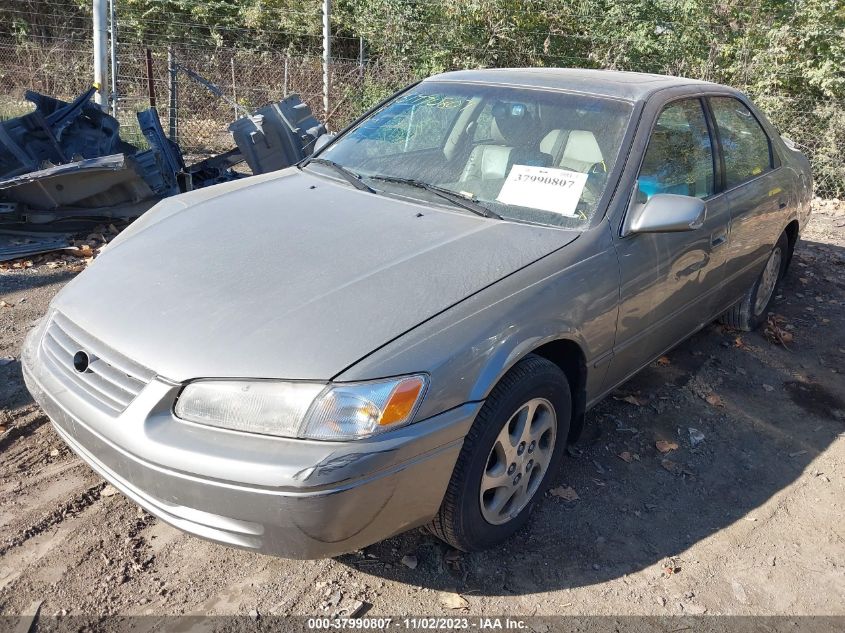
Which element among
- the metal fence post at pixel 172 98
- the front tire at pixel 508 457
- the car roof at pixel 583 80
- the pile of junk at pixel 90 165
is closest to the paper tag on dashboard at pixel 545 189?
the car roof at pixel 583 80

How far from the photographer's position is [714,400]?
4277 millimetres

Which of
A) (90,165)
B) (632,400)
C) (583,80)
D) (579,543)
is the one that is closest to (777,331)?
(632,400)

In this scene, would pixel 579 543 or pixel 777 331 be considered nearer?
pixel 579 543

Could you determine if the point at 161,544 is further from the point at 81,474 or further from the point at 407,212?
the point at 407,212

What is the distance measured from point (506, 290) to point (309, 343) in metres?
0.78

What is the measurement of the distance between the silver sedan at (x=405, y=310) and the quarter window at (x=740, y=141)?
1.5 inches

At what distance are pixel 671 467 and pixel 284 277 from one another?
220 cm

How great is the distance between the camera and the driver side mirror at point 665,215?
304cm

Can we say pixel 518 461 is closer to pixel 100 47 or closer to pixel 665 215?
pixel 665 215

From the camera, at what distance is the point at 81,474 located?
3086 mm

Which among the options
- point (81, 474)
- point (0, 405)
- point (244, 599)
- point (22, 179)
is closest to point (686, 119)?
point (244, 599)

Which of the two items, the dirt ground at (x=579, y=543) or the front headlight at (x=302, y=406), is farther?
the dirt ground at (x=579, y=543)

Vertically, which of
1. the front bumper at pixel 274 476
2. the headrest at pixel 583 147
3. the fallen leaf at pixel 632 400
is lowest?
the fallen leaf at pixel 632 400

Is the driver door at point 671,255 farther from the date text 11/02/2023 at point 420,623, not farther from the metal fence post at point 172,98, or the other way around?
the metal fence post at point 172,98
